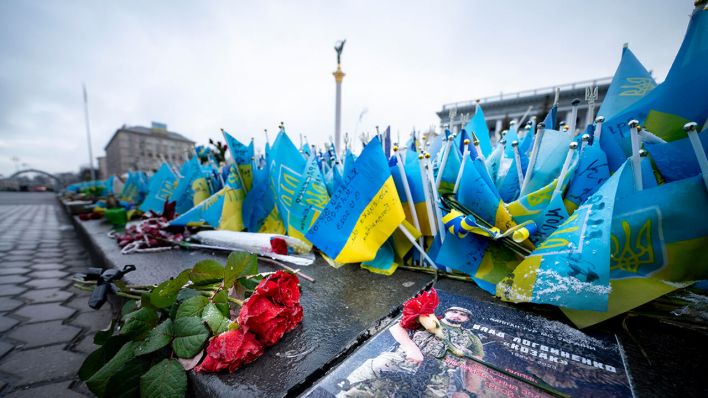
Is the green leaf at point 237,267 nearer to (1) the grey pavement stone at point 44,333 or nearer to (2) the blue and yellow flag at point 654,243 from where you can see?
(2) the blue and yellow flag at point 654,243

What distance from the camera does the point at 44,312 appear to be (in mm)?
2137

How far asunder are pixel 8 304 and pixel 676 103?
4.51 metres

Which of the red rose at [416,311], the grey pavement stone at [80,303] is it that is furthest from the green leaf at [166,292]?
the grey pavement stone at [80,303]

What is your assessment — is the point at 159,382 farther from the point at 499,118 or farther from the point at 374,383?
the point at 499,118

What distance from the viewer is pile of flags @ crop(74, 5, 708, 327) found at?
3.28 ft

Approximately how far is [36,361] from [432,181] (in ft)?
8.19

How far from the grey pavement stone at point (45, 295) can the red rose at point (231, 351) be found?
257cm

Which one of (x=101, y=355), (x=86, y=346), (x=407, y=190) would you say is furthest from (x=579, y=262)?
(x=86, y=346)

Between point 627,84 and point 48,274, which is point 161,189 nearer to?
point 48,274

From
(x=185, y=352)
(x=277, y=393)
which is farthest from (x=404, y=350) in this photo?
(x=185, y=352)

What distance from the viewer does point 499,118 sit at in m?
33.9

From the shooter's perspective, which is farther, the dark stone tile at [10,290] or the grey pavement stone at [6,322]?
the dark stone tile at [10,290]

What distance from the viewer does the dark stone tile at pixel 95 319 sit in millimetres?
1955

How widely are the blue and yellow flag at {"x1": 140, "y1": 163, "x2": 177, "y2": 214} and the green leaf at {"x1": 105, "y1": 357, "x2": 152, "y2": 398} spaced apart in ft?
13.0
